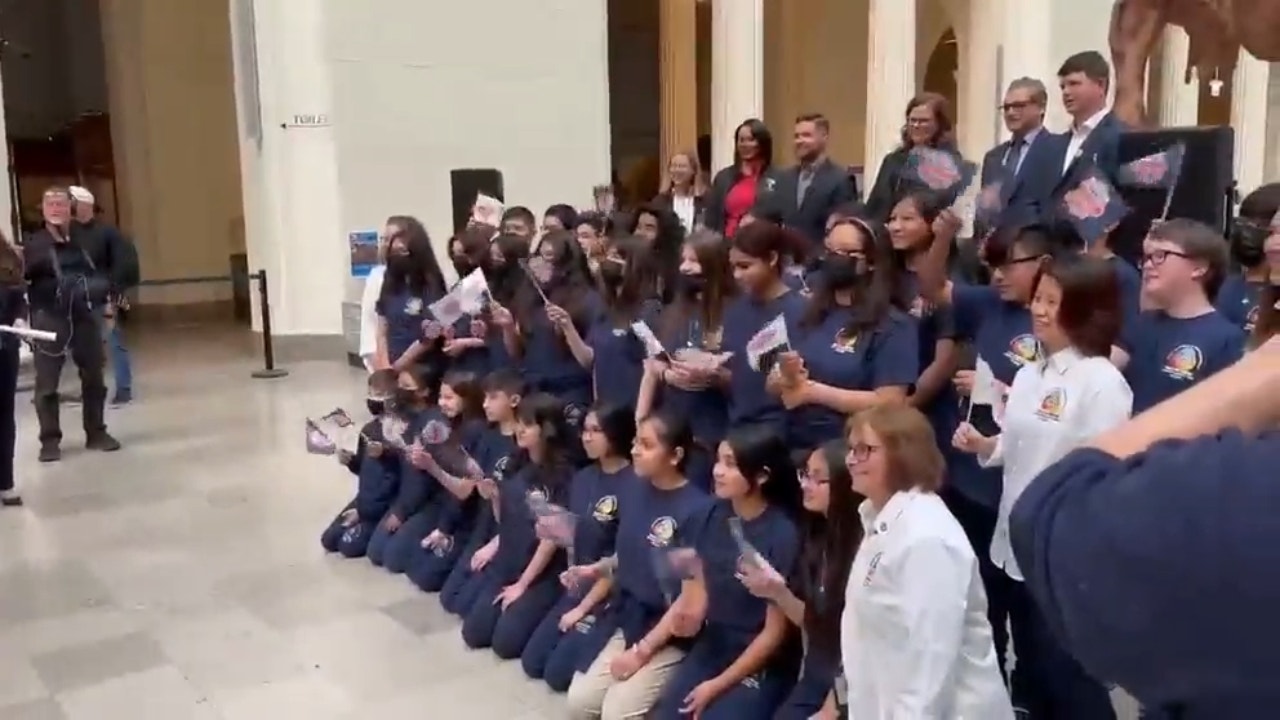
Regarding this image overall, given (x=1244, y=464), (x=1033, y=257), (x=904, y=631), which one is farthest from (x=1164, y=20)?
(x=1244, y=464)

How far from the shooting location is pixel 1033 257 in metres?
3.74

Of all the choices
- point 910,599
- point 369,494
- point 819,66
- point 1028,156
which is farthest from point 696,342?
point 819,66

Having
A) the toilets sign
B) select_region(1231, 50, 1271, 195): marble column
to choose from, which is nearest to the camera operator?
the toilets sign

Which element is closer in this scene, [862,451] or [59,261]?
[862,451]

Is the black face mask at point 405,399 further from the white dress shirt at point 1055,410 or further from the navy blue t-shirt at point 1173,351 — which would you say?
the navy blue t-shirt at point 1173,351

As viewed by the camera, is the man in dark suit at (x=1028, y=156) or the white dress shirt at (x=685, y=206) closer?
the man in dark suit at (x=1028, y=156)

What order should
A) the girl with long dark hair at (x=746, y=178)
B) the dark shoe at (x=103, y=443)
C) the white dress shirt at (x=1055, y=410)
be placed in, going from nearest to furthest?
1. the white dress shirt at (x=1055, y=410)
2. the girl with long dark hair at (x=746, y=178)
3. the dark shoe at (x=103, y=443)

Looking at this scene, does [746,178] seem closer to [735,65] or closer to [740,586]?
[740,586]

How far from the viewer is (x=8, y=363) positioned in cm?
718

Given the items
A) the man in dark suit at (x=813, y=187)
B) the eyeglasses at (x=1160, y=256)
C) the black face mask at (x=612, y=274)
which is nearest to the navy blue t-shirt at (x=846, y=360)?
the eyeglasses at (x=1160, y=256)

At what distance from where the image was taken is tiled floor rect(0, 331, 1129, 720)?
15.0 feet

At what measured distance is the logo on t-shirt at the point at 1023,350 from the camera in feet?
12.2

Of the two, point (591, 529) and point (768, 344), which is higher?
point (768, 344)

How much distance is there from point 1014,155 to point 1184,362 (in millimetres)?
2063
